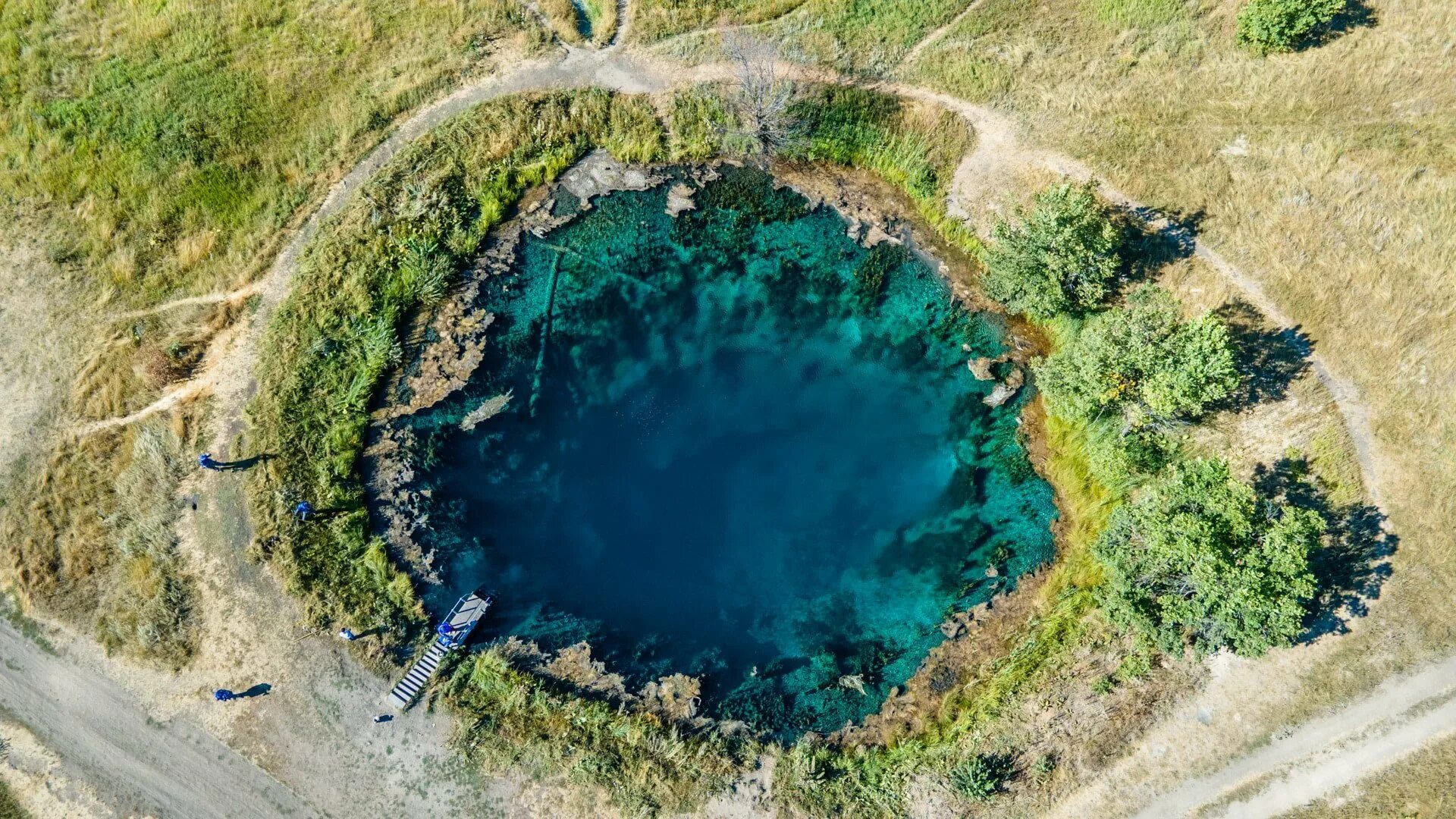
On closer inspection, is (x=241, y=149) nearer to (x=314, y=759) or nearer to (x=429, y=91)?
(x=429, y=91)

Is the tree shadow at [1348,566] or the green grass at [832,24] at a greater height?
the green grass at [832,24]

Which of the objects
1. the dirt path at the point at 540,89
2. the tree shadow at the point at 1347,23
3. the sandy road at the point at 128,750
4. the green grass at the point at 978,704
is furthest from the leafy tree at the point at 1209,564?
the sandy road at the point at 128,750

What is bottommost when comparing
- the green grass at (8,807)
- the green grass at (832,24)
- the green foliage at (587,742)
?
the green grass at (8,807)

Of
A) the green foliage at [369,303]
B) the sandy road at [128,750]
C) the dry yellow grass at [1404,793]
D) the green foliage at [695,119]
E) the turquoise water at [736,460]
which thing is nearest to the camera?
the dry yellow grass at [1404,793]

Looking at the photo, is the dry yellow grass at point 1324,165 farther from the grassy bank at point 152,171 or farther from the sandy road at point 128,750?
the sandy road at point 128,750

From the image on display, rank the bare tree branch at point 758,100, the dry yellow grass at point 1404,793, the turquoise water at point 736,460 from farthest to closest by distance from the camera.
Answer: the bare tree branch at point 758,100 → the turquoise water at point 736,460 → the dry yellow grass at point 1404,793

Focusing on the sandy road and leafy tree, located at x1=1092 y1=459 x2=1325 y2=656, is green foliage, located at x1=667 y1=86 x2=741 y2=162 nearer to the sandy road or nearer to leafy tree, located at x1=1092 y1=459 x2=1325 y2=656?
→ leafy tree, located at x1=1092 y1=459 x2=1325 y2=656

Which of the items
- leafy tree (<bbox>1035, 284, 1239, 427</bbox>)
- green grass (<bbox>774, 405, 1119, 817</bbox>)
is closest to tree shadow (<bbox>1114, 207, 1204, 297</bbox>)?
leafy tree (<bbox>1035, 284, 1239, 427</bbox>)
